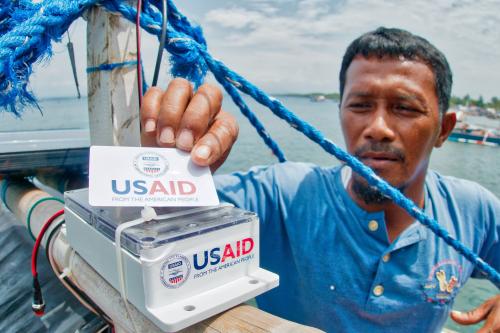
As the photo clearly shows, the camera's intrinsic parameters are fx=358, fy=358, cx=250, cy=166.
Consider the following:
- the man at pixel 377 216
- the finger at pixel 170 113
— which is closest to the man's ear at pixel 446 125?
the man at pixel 377 216

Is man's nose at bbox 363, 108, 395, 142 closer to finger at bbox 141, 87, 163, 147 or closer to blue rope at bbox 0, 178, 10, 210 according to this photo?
finger at bbox 141, 87, 163, 147

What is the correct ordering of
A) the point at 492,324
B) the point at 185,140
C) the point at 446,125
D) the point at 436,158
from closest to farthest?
the point at 185,140 < the point at 492,324 < the point at 446,125 < the point at 436,158

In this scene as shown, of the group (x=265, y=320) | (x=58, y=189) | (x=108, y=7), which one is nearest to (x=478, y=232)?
(x=265, y=320)

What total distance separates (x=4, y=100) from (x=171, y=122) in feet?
1.12

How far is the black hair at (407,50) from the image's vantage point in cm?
151

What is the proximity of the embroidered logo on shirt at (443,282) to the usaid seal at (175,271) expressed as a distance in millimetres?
1228

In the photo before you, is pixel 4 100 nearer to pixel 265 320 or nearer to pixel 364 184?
pixel 265 320

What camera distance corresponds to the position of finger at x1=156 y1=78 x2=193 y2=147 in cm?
74

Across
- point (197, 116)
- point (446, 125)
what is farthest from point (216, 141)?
point (446, 125)

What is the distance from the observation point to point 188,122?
741 millimetres

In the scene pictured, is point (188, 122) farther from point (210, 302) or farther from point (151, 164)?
point (210, 302)

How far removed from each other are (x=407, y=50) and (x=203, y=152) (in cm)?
120

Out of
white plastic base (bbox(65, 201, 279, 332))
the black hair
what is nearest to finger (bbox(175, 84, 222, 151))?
white plastic base (bbox(65, 201, 279, 332))

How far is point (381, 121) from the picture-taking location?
4.71ft
